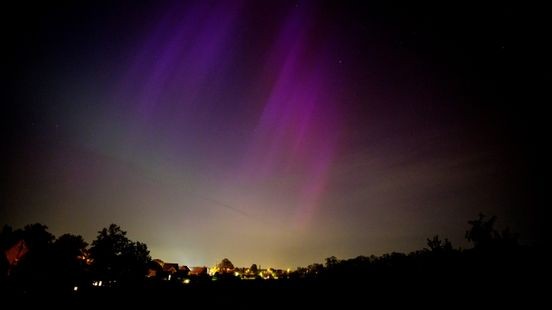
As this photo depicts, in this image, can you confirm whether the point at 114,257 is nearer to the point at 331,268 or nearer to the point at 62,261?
the point at 62,261

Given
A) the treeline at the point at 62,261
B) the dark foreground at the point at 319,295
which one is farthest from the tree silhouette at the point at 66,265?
the dark foreground at the point at 319,295

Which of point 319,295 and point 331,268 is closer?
point 319,295

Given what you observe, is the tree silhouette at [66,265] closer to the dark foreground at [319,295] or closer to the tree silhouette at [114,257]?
the tree silhouette at [114,257]

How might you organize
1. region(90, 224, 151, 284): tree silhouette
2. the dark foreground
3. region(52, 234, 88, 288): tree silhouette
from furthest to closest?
1. region(90, 224, 151, 284): tree silhouette
2. region(52, 234, 88, 288): tree silhouette
3. the dark foreground

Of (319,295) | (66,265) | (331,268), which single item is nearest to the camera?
(319,295)

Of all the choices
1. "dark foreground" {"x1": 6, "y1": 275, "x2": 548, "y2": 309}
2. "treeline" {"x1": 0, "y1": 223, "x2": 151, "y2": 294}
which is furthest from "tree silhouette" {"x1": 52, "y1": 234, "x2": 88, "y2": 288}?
"dark foreground" {"x1": 6, "y1": 275, "x2": 548, "y2": 309}

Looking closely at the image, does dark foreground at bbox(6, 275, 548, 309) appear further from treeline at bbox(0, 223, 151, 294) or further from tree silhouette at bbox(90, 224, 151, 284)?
tree silhouette at bbox(90, 224, 151, 284)

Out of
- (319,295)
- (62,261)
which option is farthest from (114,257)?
(319,295)

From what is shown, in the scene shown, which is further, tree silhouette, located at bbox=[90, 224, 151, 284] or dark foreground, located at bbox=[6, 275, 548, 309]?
tree silhouette, located at bbox=[90, 224, 151, 284]

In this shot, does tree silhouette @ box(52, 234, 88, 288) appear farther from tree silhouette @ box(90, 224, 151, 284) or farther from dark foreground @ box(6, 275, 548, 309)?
dark foreground @ box(6, 275, 548, 309)

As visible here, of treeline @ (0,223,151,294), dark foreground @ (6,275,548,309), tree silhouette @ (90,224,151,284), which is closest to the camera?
dark foreground @ (6,275,548,309)

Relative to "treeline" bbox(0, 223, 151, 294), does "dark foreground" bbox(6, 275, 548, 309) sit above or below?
below

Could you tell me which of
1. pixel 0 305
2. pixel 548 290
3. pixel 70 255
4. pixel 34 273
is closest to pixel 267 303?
pixel 548 290

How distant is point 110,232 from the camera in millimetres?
50438
